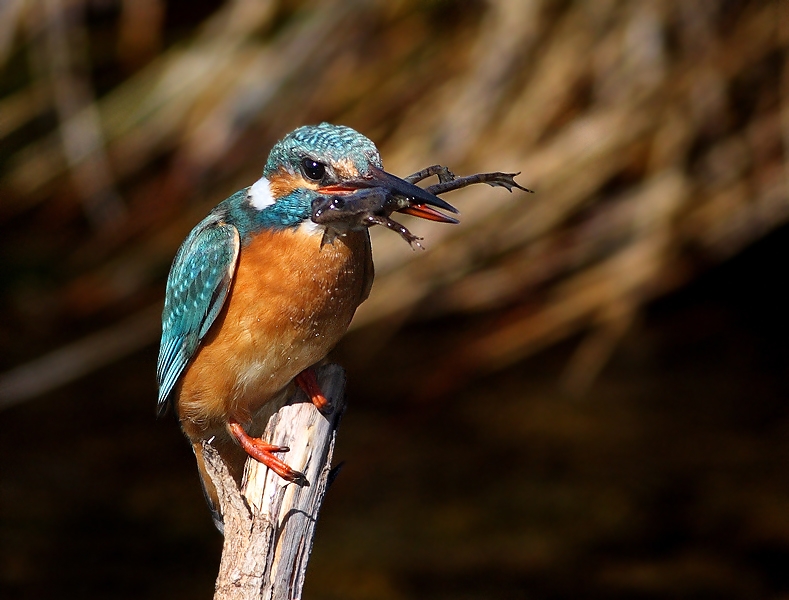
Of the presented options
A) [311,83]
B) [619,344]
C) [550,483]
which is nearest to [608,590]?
[550,483]

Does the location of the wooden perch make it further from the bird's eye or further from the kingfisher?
the bird's eye

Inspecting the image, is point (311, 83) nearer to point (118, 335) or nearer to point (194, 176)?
point (194, 176)

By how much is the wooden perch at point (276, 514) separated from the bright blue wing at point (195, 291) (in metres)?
0.44

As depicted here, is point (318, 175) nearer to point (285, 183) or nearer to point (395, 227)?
point (285, 183)

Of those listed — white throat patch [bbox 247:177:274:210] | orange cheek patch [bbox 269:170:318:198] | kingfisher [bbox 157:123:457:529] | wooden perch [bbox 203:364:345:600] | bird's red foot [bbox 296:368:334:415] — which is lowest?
wooden perch [bbox 203:364:345:600]

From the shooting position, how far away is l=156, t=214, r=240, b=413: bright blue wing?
10.0 ft

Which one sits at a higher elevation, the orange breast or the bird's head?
the bird's head

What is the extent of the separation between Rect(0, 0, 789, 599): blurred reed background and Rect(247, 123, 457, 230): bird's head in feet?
7.84

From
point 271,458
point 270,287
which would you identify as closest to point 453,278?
point 270,287

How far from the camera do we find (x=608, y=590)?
5508 millimetres

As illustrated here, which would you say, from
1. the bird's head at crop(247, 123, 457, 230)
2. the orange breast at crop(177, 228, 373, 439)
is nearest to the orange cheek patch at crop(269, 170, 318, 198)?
the bird's head at crop(247, 123, 457, 230)

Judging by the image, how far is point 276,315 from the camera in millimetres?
2926

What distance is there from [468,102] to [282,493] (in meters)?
3.17

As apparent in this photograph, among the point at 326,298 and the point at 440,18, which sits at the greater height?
the point at 440,18
